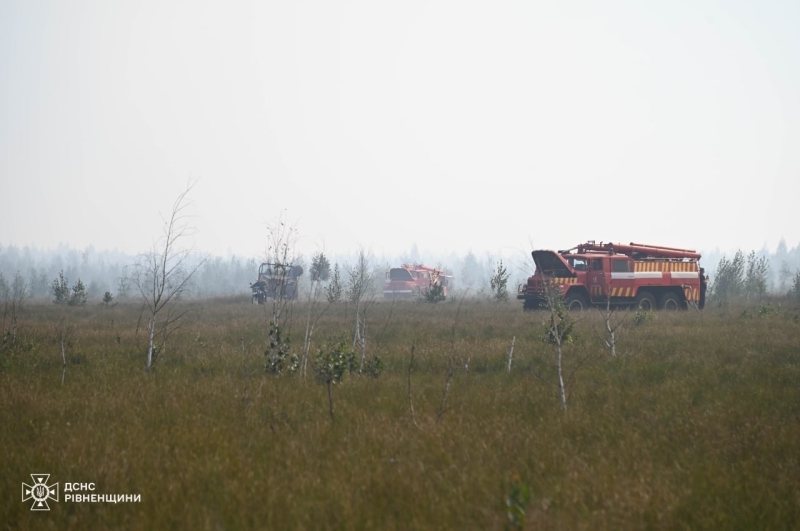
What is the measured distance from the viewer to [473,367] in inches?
380

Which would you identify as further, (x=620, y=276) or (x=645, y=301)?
(x=645, y=301)

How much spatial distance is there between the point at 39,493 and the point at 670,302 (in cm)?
2235

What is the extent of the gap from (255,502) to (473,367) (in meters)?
6.03

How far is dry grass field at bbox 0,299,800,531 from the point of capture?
12.9 ft

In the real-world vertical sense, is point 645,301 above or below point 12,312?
above

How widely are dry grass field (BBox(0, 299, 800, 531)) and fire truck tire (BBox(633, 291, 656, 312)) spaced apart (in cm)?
1134

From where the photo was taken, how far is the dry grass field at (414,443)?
3.93 meters

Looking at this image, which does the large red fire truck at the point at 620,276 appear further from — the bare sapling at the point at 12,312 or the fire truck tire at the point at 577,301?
the bare sapling at the point at 12,312

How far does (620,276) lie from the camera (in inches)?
822

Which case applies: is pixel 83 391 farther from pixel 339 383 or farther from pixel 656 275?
pixel 656 275

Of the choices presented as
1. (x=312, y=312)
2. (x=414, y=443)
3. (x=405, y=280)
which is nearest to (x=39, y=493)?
(x=414, y=443)

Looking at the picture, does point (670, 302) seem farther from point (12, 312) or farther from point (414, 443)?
point (12, 312)

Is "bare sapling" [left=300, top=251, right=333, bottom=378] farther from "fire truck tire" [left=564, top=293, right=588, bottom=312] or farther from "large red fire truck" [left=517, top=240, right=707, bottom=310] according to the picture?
"fire truck tire" [left=564, top=293, right=588, bottom=312]

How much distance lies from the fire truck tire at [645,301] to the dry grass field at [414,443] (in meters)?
11.3
